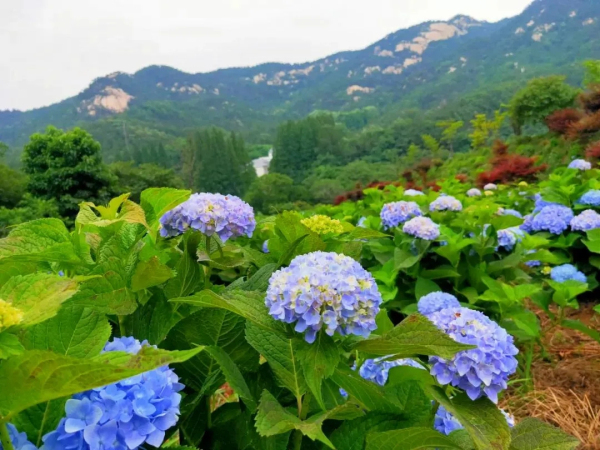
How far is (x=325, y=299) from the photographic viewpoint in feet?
2.42

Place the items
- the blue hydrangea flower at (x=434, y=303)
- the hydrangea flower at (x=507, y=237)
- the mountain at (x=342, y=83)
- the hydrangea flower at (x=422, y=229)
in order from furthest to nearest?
the mountain at (x=342, y=83)
the hydrangea flower at (x=507, y=237)
the hydrangea flower at (x=422, y=229)
the blue hydrangea flower at (x=434, y=303)

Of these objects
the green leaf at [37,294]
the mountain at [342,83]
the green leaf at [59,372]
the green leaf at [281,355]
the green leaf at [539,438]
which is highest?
the green leaf at [37,294]

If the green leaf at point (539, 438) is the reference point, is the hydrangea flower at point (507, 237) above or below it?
below

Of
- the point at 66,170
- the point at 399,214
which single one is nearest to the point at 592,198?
the point at 399,214

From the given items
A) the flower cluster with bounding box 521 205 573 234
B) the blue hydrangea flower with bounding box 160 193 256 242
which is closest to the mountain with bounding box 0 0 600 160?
the flower cluster with bounding box 521 205 573 234

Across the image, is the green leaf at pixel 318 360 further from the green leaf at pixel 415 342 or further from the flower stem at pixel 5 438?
the flower stem at pixel 5 438

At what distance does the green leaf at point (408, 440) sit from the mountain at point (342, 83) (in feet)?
232

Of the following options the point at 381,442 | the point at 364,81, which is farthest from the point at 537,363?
the point at 364,81

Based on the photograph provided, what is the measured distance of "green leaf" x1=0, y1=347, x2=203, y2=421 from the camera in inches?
18.6

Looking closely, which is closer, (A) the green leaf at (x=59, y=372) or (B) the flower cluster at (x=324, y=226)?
(A) the green leaf at (x=59, y=372)

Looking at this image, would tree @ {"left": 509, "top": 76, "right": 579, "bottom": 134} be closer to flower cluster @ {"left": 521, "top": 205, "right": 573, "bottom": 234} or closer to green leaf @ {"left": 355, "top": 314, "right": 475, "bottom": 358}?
flower cluster @ {"left": 521, "top": 205, "right": 573, "bottom": 234}

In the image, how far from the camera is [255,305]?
31.5 inches

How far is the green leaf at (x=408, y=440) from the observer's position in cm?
74

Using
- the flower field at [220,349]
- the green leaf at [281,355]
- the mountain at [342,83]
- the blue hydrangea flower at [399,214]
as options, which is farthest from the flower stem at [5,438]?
the mountain at [342,83]
